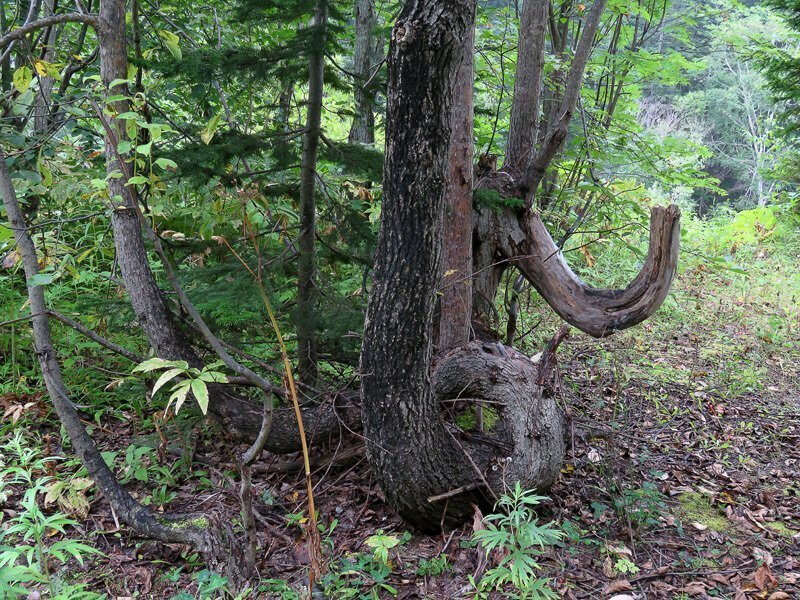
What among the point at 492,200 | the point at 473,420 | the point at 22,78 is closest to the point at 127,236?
the point at 22,78

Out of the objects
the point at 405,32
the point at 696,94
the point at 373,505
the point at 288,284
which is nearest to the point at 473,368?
the point at 373,505

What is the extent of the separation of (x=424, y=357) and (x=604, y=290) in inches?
64.8

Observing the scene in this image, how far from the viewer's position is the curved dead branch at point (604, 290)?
3322mm

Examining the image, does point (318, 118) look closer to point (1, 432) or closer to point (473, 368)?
point (473, 368)

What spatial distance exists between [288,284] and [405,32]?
2.15 meters

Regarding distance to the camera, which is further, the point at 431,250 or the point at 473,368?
the point at 473,368

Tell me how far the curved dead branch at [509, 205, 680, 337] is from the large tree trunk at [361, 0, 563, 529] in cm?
60

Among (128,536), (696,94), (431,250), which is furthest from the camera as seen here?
(696,94)

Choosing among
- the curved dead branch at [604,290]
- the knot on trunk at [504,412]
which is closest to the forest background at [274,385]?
the knot on trunk at [504,412]

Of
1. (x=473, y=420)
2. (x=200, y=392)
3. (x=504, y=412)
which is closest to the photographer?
(x=200, y=392)

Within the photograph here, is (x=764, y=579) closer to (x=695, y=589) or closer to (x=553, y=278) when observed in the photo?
(x=695, y=589)

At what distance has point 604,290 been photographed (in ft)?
12.6

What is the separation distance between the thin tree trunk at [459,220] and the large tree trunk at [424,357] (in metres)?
0.29

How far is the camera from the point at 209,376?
227cm
